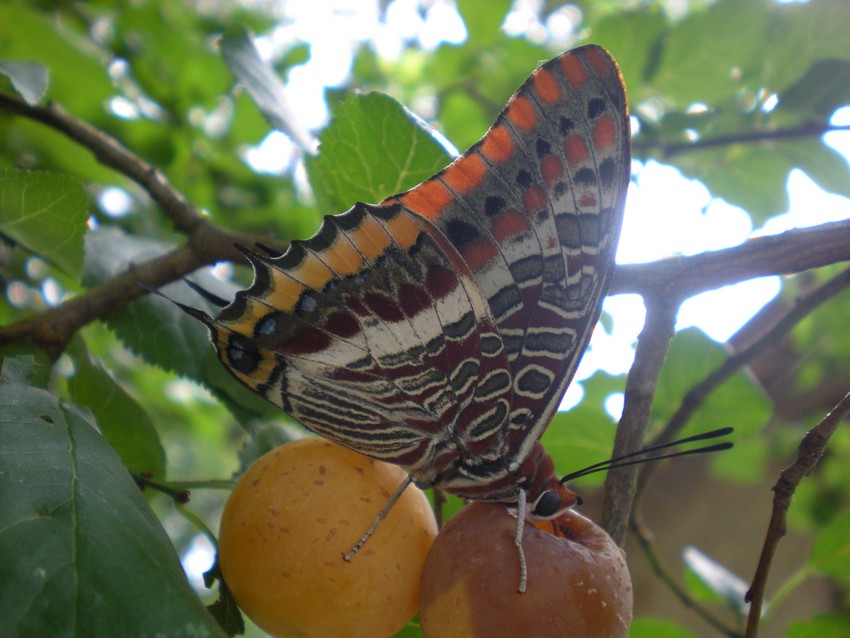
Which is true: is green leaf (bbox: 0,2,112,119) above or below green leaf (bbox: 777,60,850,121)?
below

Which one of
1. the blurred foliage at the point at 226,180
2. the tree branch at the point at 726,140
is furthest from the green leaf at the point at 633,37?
the tree branch at the point at 726,140

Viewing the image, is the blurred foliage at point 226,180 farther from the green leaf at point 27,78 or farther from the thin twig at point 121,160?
the thin twig at point 121,160

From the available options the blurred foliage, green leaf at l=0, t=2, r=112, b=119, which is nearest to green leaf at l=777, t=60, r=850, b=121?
the blurred foliage

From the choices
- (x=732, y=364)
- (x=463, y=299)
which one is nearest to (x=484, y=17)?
(x=732, y=364)

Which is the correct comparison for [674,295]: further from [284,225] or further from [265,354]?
[284,225]

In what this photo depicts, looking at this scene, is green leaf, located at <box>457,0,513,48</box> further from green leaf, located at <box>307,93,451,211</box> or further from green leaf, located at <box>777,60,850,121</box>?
green leaf, located at <box>307,93,451,211</box>

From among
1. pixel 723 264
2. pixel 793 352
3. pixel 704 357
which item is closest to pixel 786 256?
pixel 723 264

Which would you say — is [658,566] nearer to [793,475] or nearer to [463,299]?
Result: [793,475]
